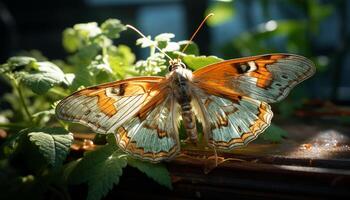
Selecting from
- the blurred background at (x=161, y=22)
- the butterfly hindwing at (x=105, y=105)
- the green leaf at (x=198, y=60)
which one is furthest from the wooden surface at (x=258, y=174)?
the blurred background at (x=161, y=22)

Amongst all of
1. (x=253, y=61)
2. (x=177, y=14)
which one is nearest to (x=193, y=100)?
(x=253, y=61)

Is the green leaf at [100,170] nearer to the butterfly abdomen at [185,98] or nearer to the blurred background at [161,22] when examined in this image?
the butterfly abdomen at [185,98]

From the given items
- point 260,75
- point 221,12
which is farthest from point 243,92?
point 221,12

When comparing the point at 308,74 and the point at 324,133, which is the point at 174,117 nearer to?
the point at 308,74

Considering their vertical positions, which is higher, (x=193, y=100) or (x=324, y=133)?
(x=193, y=100)

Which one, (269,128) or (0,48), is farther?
(0,48)

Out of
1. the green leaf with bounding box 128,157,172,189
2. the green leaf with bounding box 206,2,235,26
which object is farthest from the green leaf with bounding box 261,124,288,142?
the green leaf with bounding box 206,2,235,26
